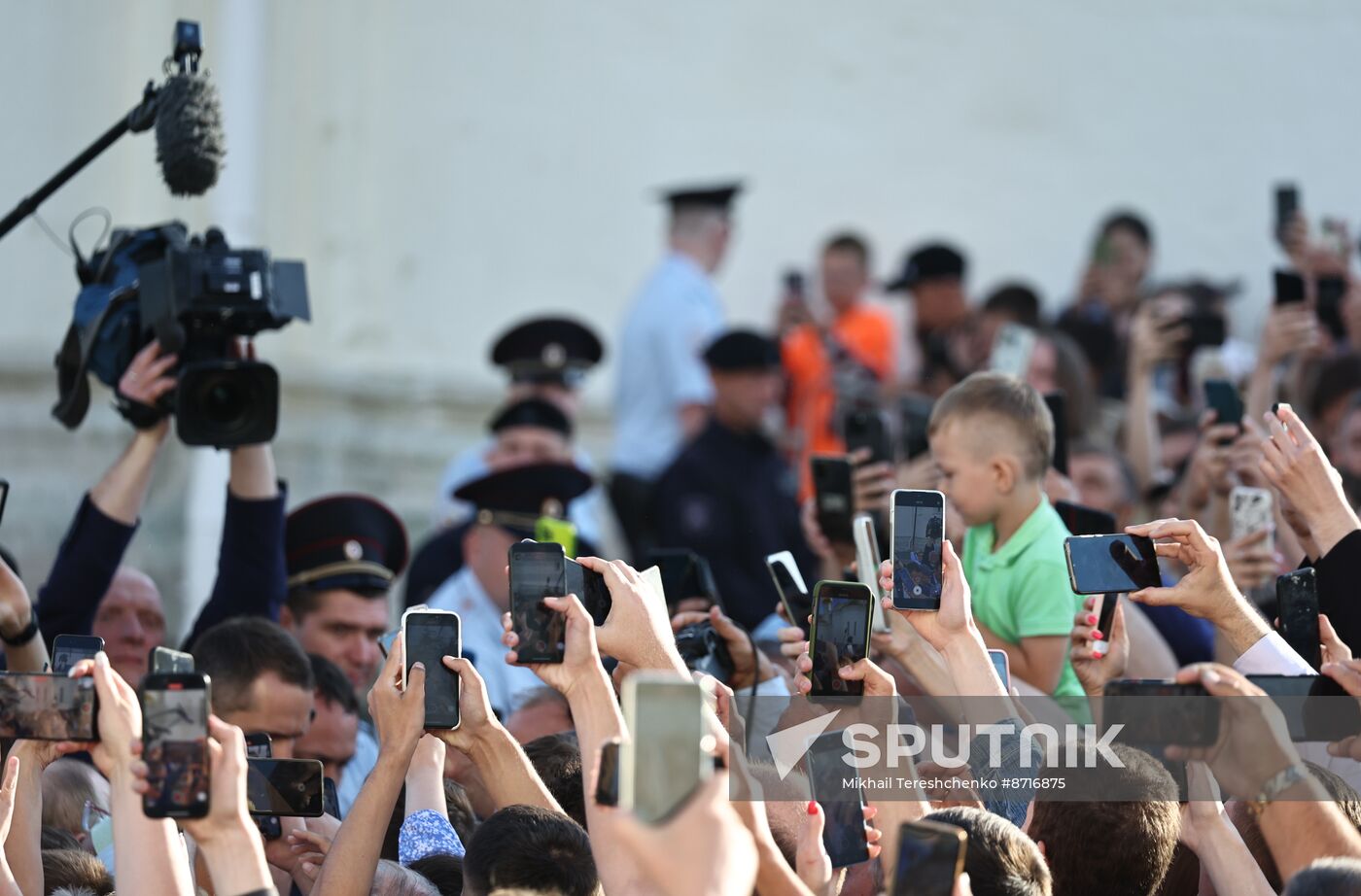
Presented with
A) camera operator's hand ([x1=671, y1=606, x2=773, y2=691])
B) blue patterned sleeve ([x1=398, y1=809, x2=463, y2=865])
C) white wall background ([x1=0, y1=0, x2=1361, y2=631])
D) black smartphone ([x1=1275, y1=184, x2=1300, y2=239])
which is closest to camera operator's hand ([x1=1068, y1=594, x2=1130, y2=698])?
camera operator's hand ([x1=671, y1=606, x2=773, y2=691])

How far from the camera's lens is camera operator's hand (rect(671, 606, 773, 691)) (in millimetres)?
4660

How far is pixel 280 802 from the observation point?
377 centimetres

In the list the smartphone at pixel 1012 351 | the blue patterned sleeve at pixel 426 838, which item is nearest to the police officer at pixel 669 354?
the smartphone at pixel 1012 351

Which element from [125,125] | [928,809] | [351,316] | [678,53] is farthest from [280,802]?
[678,53]

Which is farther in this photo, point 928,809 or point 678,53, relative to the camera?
point 678,53

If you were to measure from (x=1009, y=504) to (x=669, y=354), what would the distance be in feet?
14.0

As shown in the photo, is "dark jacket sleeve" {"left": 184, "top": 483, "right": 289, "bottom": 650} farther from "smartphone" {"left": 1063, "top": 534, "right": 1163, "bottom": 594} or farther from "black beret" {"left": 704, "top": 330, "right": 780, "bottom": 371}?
"black beret" {"left": 704, "top": 330, "right": 780, "bottom": 371}

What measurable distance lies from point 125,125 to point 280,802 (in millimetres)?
2069

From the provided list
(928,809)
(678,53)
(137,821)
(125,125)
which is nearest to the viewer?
(137,821)

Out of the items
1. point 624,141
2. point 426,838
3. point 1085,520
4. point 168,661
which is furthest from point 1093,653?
point 624,141

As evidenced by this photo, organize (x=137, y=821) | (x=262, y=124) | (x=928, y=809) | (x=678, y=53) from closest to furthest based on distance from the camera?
1. (x=137, y=821)
2. (x=928, y=809)
3. (x=262, y=124)
4. (x=678, y=53)

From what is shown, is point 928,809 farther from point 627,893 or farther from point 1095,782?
point 627,893

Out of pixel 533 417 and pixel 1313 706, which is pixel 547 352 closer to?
pixel 533 417

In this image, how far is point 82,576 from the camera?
5145 millimetres
